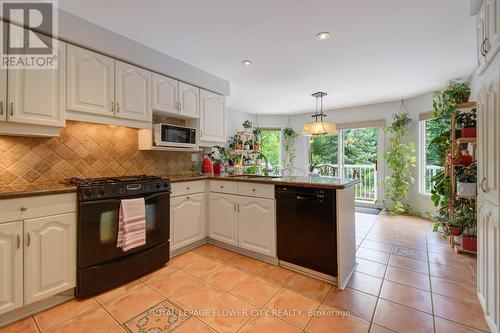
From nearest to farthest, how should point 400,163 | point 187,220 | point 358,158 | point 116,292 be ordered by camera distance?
point 116,292, point 187,220, point 400,163, point 358,158

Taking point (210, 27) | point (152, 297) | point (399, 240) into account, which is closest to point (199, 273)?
point (152, 297)

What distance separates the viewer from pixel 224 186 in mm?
2740

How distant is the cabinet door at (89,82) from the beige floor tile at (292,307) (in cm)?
234

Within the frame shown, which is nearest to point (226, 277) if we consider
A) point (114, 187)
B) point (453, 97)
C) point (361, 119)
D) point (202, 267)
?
point (202, 267)

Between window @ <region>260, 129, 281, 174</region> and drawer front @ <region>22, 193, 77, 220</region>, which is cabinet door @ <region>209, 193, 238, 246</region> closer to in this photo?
drawer front @ <region>22, 193, 77, 220</region>

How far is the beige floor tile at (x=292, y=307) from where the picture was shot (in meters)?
1.58

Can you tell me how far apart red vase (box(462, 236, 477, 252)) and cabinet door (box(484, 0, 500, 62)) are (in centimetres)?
217

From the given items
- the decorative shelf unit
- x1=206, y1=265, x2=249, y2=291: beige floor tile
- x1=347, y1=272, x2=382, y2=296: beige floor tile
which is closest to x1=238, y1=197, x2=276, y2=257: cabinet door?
x1=206, y1=265, x2=249, y2=291: beige floor tile

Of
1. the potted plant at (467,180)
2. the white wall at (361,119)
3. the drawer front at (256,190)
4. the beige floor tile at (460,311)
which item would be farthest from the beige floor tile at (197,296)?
the white wall at (361,119)

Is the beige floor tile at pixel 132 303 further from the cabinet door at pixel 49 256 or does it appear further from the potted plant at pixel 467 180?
the potted plant at pixel 467 180

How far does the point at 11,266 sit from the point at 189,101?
2.30 meters

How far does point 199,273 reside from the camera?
2.22 metres

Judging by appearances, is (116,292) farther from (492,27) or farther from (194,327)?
(492,27)

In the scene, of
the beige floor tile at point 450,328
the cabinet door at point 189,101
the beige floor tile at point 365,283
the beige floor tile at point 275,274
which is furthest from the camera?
the cabinet door at point 189,101
